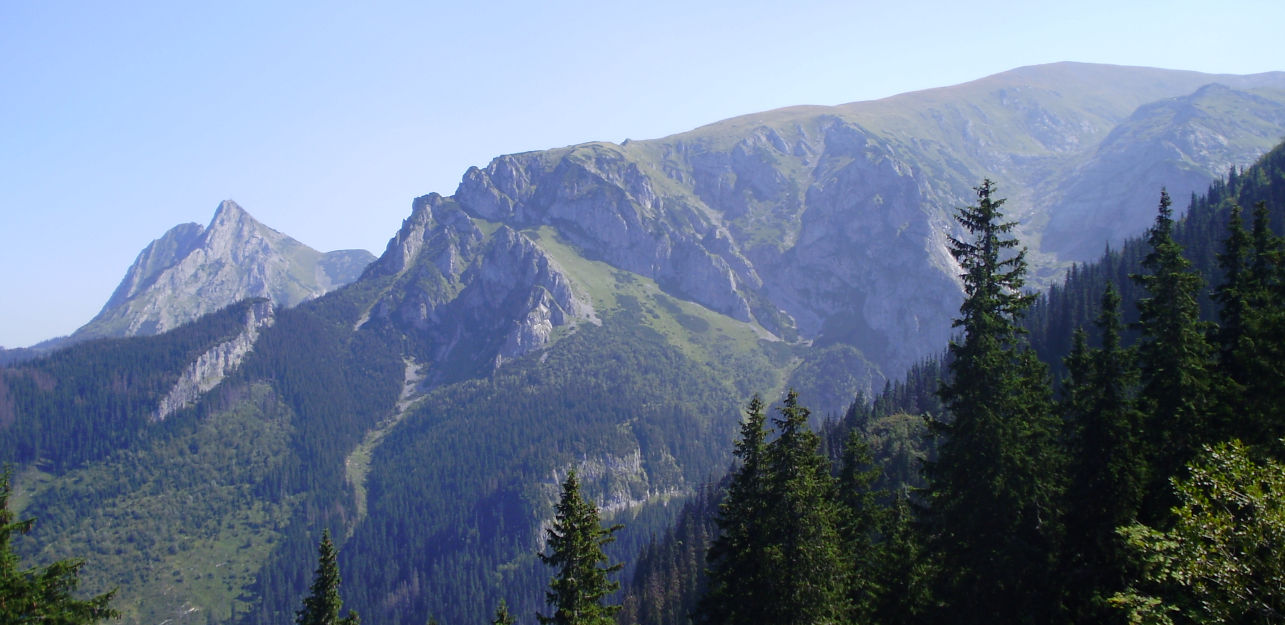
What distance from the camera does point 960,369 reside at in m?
32.2

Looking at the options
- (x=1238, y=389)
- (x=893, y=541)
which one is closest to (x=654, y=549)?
(x=893, y=541)

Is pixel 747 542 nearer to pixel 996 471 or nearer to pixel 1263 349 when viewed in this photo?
pixel 996 471

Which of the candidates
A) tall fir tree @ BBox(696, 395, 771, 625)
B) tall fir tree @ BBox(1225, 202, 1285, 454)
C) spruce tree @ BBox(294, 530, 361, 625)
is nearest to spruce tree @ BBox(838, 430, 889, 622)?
tall fir tree @ BBox(696, 395, 771, 625)

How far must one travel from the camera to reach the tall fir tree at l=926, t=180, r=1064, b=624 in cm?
3056

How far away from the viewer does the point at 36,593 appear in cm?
3081

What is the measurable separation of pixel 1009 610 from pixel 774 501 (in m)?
9.96

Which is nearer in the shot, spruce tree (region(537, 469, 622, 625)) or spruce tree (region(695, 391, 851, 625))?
spruce tree (region(695, 391, 851, 625))

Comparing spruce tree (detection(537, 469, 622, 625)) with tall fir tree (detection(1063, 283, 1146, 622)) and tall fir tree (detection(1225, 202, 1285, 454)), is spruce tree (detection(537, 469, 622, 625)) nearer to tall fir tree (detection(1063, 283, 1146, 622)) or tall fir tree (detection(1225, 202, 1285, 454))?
tall fir tree (detection(1063, 283, 1146, 622))

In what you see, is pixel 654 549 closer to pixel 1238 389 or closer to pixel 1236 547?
pixel 1238 389

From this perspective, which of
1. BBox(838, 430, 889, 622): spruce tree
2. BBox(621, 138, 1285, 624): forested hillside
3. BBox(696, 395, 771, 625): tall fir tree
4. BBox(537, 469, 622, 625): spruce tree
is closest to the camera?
BBox(621, 138, 1285, 624): forested hillside

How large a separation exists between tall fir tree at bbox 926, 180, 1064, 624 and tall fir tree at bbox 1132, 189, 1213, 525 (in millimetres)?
3676

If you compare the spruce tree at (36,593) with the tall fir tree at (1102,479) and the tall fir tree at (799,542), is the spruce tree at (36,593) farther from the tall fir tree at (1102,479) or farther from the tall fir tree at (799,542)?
the tall fir tree at (1102,479)

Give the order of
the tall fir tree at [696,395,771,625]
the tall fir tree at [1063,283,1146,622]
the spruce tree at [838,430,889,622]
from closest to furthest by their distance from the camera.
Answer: the tall fir tree at [1063,283,1146,622], the tall fir tree at [696,395,771,625], the spruce tree at [838,430,889,622]

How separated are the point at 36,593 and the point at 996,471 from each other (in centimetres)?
3765
